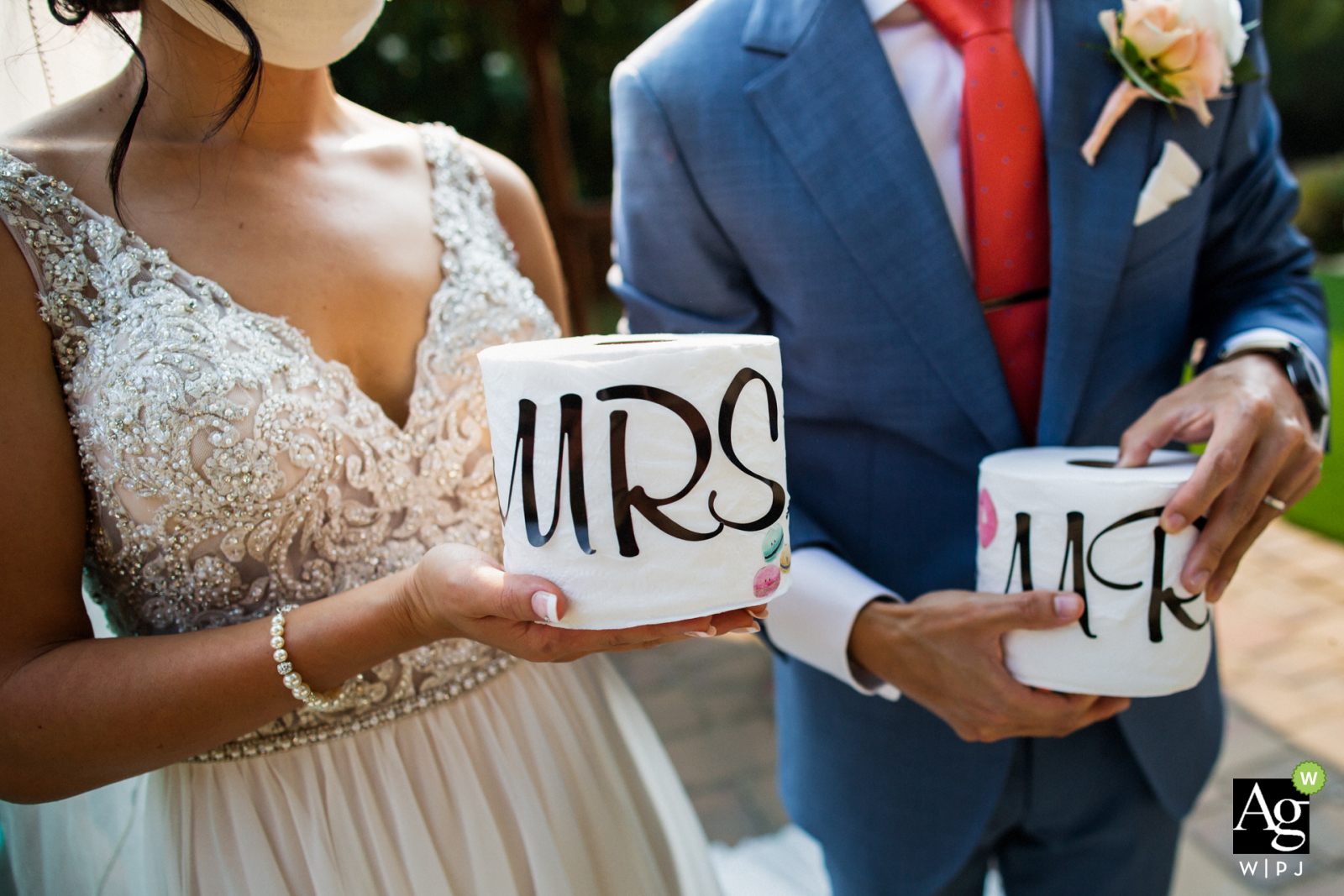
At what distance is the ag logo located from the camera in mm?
1588

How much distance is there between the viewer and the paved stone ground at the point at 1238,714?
8.26ft

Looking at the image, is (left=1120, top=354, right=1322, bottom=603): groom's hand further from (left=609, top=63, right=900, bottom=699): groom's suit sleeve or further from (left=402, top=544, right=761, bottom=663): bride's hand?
(left=402, top=544, right=761, bottom=663): bride's hand

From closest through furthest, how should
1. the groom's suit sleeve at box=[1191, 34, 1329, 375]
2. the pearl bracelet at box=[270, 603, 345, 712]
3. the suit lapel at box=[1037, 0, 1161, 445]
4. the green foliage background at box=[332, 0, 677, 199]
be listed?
1. the pearl bracelet at box=[270, 603, 345, 712]
2. the suit lapel at box=[1037, 0, 1161, 445]
3. the groom's suit sleeve at box=[1191, 34, 1329, 375]
4. the green foliage background at box=[332, 0, 677, 199]

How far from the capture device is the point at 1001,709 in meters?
1.12

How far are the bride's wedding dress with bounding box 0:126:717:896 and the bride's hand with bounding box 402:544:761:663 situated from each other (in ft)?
0.80

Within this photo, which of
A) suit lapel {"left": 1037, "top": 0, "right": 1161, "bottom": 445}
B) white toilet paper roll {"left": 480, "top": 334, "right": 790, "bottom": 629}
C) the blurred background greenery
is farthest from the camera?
the blurred background greenery

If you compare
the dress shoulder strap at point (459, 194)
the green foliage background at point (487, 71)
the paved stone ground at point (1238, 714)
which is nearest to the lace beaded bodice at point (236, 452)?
the dress shoulder strap at point (459, 194)

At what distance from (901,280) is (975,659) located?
510 millimetres

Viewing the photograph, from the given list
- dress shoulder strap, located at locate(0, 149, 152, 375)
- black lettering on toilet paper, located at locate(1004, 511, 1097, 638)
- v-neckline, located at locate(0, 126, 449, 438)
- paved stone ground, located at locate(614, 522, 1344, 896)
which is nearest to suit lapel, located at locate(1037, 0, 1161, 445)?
black lettering on toilet paper, located at locate(1004, 511, 1097, 638)

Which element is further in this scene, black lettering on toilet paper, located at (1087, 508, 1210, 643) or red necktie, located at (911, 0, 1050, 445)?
red necktie, located at (911, 0, 1050, 445)

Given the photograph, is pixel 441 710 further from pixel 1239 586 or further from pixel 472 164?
pixel 1239 586

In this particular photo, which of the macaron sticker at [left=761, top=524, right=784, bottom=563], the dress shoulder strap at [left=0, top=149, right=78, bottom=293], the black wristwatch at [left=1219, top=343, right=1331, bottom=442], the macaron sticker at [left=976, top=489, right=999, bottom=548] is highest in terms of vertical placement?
the dress shoulder strap at [left=0, top=149, right=78, bottom=293]

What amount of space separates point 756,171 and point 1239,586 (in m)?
3.79

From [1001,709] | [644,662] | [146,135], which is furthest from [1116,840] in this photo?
[644,662]
